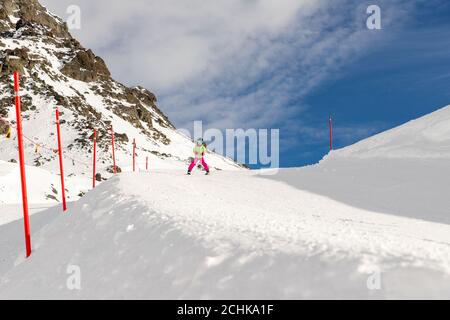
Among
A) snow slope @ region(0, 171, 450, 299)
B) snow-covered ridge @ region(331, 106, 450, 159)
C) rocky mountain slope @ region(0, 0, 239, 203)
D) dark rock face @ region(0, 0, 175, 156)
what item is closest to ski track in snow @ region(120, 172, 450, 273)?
snow slope @ region(0, 171, 450, 299)

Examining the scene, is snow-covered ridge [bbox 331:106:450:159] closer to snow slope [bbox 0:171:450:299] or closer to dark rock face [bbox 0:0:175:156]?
snow slope [bbox 0:171:450:299]

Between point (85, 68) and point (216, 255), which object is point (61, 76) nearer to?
point (85, 68)

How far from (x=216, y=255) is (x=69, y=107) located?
298ft

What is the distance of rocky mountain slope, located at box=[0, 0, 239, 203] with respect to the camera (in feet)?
235

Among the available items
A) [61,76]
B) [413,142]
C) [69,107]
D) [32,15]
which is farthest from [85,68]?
[413,142]

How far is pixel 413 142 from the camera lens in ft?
62.0

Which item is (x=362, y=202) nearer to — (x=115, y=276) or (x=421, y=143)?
(x=421, y=143)

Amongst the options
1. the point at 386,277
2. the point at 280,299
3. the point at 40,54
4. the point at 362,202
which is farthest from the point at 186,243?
the point at 40,54

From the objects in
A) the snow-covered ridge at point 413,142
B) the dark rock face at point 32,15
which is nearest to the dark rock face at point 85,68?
the dark rock face at point 32,15

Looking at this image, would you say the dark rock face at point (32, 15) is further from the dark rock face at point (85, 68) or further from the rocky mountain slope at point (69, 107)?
the dark rock face at point (85, 68)

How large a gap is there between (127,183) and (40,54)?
384 feet

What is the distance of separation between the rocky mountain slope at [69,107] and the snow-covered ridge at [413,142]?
89.0 ft

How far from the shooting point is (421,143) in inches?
727

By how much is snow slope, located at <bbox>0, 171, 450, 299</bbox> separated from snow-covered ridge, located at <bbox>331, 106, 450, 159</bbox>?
25.4 feet
